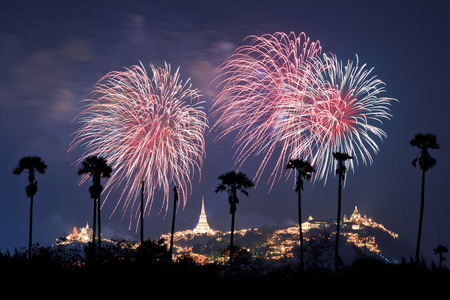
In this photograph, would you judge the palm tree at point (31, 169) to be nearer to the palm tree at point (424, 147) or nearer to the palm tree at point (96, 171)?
the palm tree at point (96, 171)

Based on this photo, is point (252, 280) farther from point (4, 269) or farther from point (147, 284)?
point (4, 269)

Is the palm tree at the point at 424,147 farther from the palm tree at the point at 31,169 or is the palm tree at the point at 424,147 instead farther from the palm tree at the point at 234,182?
the palm tree at the point at 31,169

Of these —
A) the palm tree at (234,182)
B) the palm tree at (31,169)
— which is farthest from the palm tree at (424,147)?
the palm tree at (31,169)

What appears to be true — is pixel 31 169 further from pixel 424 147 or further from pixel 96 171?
pixel 424 147

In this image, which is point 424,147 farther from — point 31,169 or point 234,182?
point 31,169

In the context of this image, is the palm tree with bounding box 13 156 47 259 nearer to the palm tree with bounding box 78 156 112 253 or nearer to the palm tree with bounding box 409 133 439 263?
the palm tree with bounding box 78 156 112 253

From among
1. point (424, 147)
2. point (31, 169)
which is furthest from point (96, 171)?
point (424, 147)

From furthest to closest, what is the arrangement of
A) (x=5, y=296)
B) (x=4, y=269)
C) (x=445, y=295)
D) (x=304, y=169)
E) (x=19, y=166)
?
(x=304, y=169)
(x=19, y=166)
(x=4, y=269)
(x=445, y=295)
(x=5, y=296)

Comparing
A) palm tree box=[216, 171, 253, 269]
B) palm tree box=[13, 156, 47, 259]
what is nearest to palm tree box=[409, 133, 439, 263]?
palm tree box=[216, 171, 253, 269]

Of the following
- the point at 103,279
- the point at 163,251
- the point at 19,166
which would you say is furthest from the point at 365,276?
the point at 19,166

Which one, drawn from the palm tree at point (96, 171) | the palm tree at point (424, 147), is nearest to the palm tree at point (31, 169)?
the palm tree at point (96, 171)

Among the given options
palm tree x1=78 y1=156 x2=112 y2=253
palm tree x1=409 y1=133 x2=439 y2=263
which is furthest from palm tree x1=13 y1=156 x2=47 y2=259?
palm tree x1=409 y1=133 x2=439 y2=263
